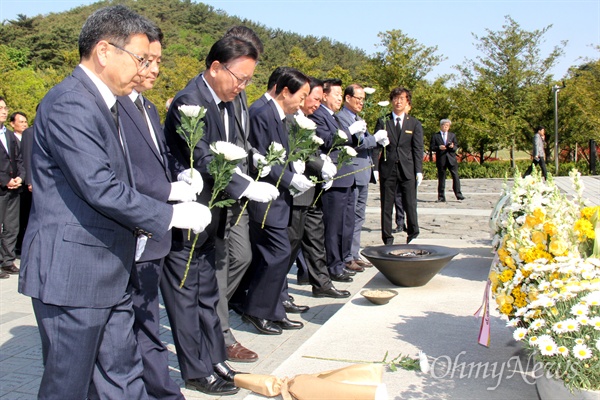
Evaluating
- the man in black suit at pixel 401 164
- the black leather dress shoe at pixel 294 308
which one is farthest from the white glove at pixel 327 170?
the man in black suit at pixel 401 164

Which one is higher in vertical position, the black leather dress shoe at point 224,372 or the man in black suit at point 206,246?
the man in black suit at point 206,246

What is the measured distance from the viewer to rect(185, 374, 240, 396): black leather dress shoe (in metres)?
3.58

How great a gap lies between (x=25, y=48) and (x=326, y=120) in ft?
161

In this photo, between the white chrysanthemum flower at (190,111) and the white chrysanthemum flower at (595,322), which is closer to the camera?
the white chrysanthemum flower at (595,322)

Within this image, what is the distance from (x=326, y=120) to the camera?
6.73 m

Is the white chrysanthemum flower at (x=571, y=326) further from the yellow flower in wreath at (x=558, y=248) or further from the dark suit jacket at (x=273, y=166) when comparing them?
the dark suit jacket at (x=273, y=166)

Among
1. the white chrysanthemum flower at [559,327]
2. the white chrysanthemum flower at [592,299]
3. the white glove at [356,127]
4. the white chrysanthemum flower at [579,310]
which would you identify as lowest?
the white chrysanthemum flower at [559,327]

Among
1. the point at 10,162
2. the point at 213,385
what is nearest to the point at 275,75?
the point at 213,385

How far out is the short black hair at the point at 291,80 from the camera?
4.89 m

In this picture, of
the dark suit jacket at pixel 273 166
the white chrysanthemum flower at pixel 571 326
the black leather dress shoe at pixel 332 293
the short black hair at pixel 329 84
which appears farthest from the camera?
the short black hair at pixel 329 84

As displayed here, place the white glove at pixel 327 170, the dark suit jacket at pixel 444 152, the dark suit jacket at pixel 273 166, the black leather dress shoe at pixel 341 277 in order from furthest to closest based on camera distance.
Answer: the dark suit jacket at pixel 444 152, the black leather dress shoe at pixel 341 277, the white glove at pixel 327 170, the dark suit jacket at pixel 273 166

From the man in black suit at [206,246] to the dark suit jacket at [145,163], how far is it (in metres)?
0.39

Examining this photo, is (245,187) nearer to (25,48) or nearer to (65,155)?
(65,155)
